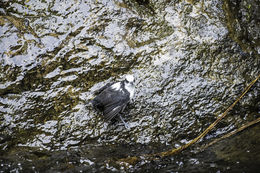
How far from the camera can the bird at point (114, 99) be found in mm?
3929

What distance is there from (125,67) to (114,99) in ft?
2.06

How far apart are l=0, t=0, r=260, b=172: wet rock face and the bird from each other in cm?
15

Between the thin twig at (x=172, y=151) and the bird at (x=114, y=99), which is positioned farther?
the bird at (x=114, y=99)

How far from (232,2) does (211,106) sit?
1.94m

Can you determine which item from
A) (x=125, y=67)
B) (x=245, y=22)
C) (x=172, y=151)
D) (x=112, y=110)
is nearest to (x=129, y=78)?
(x=125, y=67)

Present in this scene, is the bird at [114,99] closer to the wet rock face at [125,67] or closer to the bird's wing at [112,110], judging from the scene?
the bird's wing at [112,110]

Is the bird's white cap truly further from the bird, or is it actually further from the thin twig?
the thin twig

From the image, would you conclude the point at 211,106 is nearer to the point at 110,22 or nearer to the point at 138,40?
the point at 138,40

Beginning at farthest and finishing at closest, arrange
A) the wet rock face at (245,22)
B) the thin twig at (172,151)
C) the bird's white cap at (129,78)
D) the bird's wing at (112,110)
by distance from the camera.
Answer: the wet rock face at (245,22) < the bird's white cap at (129,78) < the bird's wing at (112,110) < the thin twig at (172,151)

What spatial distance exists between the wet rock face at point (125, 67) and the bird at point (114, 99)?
153 millimetres

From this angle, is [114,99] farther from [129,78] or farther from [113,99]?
[129,78]

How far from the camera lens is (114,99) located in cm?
400

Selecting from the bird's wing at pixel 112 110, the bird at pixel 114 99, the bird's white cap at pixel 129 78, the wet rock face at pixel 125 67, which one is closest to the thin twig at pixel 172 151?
the wet rock face at pixel 125 67

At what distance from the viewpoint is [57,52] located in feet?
14.2
